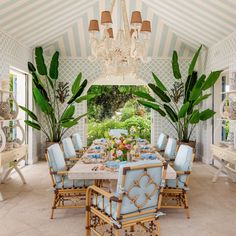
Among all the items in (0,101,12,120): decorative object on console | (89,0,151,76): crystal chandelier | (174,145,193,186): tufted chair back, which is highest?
(89,0,151,76): crystal chandelier

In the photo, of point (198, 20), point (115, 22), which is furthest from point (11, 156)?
point (198, 20)

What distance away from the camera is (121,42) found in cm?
460

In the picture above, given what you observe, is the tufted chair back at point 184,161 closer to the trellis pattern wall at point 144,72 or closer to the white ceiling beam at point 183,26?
the white ceiling beam at point 183,26

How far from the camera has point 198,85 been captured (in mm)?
7535

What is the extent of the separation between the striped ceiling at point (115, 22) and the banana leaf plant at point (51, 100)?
0.65 m

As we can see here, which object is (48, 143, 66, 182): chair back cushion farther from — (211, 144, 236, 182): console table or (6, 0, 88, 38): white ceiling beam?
(6, 0, 88, 38): white ceiling beam

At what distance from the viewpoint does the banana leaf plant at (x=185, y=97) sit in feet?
24.5

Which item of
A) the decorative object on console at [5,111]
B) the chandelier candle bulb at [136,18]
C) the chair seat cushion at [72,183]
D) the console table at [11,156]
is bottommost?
the chair seat cushion at [72,183]

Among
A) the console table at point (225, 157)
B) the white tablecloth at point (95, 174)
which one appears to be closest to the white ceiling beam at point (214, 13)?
the console table at point (225, 157)

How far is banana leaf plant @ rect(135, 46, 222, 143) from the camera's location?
7.46 m

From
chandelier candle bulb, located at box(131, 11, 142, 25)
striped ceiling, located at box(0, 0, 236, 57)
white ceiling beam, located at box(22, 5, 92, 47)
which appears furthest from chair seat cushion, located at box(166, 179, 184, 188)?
white ceiling beam, located at box(22, 5, 92, 47)

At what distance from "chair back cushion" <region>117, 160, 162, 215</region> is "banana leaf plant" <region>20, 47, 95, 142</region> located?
194 inches

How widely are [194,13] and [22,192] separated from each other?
15.9ft

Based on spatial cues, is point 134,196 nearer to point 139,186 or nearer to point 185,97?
point 139,186
